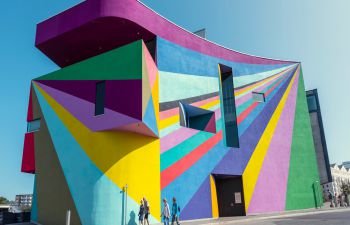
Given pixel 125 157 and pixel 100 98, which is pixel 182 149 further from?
pixel 100 98

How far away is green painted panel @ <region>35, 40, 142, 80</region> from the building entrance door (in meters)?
11.9

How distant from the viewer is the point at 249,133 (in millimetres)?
26297

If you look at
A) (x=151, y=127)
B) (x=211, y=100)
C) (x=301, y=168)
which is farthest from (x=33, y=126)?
Answer: (x=301, y=168)

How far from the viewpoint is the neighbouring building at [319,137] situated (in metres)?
33.5

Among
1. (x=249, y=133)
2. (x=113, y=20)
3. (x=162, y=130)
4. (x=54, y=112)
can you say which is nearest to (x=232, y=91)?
(x=249, y=133)

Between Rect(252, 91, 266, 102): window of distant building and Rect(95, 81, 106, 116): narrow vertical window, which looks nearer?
Rect(95, 81, 106, 116): narrow vertical window

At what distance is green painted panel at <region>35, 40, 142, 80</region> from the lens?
1689 centimetres

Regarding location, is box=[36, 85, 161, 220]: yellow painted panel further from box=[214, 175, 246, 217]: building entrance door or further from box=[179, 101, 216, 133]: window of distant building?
box=[214, 175, 246, 217]: building entrance door

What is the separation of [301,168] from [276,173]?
13.0ft

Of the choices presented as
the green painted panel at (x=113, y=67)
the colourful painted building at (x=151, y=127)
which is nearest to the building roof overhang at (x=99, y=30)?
the colourful painted building at (x=151, y=127)

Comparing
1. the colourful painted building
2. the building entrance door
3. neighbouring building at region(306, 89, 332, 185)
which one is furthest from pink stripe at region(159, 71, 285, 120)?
neighbouring building at region(306, 89, 332, 185)

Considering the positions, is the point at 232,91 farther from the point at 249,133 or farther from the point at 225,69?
the point at 249,133

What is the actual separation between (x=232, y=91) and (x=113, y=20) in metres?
12.5

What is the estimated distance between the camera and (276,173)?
87.7 feet
